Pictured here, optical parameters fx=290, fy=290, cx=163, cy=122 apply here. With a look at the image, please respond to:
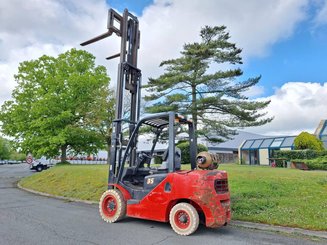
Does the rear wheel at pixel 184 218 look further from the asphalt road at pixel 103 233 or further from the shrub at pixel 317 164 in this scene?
the shrub at pixel 317 164

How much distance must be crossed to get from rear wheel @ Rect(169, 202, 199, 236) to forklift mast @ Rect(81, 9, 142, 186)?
87.9 inches

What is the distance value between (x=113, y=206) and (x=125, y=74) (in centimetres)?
377

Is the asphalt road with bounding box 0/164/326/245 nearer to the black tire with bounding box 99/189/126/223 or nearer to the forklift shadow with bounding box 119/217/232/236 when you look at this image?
the forklift shadow with bounding box 119/217/232/236

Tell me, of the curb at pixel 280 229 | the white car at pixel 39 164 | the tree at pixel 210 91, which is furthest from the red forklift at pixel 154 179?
the white car at pixel 39 164

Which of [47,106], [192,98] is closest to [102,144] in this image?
[47,106]

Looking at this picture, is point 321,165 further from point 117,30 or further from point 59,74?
Result: point 59,74

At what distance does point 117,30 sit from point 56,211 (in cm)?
582

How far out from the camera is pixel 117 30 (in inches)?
348

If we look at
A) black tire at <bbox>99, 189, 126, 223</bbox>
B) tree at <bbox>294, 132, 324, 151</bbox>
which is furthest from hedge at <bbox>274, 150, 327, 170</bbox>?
black tire at <bbox>99, 189, 126, 223</bbox>

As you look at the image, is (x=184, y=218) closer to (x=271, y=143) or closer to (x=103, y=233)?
(x=103, y=233)

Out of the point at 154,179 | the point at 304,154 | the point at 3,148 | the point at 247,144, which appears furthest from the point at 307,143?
the point at 3,148

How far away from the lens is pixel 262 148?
33.2 m

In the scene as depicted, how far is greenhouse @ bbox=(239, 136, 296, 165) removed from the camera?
102ft

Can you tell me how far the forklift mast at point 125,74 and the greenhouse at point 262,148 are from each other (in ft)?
81.9
